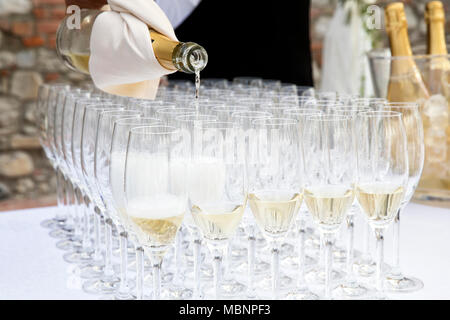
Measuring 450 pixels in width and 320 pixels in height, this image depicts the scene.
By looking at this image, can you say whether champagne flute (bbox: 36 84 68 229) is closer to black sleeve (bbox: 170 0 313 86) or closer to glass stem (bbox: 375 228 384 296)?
glass stem (bbox: 375 228 384 296)

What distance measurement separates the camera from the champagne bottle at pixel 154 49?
1.07 meters

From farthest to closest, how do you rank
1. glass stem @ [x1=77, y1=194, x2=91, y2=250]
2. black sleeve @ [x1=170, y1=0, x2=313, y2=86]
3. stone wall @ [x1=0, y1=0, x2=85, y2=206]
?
stone wall @ [x1=0, y1=0, x2=85, y2=206]
black sleeve @ [x1=170, y1=0, x2=313, y2=86]
glass stem @ [x1=77, y1=194, x2=91, y2=250]

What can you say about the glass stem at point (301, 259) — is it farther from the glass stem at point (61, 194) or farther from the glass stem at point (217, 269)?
the glass stem at point (61, 194)

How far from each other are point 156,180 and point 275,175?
0.18 metres

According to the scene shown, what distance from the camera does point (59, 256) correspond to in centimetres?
115

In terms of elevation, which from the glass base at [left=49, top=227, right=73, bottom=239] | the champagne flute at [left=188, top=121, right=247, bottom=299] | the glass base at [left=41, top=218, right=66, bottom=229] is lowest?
the glass base at [left=49, top=227, right=73, bottom=239]

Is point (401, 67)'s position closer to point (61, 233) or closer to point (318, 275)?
point (318, 275)

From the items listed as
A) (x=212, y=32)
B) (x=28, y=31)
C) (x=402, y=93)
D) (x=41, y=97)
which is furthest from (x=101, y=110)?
(x=28, y=31)

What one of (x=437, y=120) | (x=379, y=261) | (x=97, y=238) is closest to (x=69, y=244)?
(x=97, y=238)

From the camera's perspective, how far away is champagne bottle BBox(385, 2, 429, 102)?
1370mm

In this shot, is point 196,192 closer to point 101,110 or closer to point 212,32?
point 101,110

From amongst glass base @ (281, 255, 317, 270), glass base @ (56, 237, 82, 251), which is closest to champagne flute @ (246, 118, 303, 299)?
glass base @ (281, 255, 317, 270)

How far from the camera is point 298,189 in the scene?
899mm

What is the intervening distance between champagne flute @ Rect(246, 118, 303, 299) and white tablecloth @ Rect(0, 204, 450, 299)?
23cm
